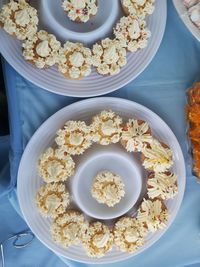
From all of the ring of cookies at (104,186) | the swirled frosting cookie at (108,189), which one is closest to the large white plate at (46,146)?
the ring of cookies at (104,186)

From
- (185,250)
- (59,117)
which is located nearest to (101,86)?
(59,117)

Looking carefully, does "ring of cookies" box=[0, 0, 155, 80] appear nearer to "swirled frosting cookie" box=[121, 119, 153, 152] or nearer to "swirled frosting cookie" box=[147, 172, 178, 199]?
"swirled frosting cookie" box=[121, 119, 153, 152]

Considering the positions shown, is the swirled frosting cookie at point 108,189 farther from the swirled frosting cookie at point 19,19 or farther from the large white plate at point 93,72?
the swirled frosting cookie at point 19,19

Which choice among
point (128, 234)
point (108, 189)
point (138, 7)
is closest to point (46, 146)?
point (108, 189)

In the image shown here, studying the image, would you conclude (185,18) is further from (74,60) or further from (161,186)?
(161,186)

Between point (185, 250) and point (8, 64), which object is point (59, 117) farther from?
point (185, 250)

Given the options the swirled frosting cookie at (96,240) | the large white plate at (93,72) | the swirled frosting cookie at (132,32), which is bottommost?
the swirled frosting cookie at (96,240)

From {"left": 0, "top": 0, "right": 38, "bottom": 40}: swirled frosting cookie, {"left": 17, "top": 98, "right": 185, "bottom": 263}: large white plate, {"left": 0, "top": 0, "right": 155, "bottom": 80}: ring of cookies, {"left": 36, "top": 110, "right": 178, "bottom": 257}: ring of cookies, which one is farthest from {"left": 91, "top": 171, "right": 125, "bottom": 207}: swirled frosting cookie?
{"left": 0, "top": 0, "right": 38, "bottom": 40}: swirled frosting cookie
